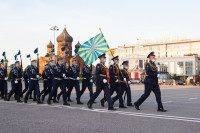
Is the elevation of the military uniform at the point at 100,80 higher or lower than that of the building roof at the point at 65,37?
lower

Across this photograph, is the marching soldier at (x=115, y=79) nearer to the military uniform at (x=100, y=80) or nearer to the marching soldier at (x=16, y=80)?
the military uniform at (x=100, y=80)

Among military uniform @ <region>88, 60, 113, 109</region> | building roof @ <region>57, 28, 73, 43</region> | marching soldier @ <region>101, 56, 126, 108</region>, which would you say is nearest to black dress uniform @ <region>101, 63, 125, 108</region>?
marching soldier @ <region>101, 56, 126, 108</region>

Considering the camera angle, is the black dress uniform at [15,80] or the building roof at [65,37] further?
the building roof at [65,37]

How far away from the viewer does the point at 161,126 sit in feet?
19.5

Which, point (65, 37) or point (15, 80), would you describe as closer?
point (15, 80)

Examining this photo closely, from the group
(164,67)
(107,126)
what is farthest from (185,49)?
(107,126)

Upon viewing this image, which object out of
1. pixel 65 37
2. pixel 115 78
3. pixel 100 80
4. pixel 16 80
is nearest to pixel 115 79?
pixel 115 78

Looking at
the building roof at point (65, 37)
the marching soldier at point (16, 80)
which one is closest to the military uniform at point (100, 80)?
the marching soldier at point (16, 80)

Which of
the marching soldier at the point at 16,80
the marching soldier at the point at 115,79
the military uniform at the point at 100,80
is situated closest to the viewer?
the military uniform at the point at 100,80

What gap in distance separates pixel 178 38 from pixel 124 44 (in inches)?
944

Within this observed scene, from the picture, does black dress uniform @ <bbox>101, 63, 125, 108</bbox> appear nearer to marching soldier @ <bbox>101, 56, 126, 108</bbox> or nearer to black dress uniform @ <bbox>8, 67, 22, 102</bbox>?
marching soldier @ <bbox>101, 56, 126, 108</bbox>

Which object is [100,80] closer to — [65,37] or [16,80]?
[16,80]

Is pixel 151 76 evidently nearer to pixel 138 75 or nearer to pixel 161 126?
pixel 161 126

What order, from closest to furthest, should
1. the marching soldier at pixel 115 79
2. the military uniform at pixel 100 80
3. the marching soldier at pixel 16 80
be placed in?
the military uniform at pixel 100 80 < the marching soldier at pixel 115 79 < the marching soldier at pixel 16 80
